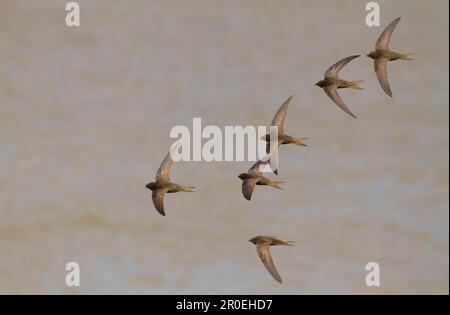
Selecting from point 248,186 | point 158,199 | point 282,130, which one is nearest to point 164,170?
point 158,199

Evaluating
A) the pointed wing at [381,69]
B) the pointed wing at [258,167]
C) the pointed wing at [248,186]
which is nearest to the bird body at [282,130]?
the pointed wing at [258,167]

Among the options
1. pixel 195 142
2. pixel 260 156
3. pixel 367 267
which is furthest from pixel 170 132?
pixel 367 267

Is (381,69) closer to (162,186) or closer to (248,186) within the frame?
(248,186)

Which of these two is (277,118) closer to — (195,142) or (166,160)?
(166,160)

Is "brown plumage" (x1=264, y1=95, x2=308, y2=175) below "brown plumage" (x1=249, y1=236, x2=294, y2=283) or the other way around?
the other way around

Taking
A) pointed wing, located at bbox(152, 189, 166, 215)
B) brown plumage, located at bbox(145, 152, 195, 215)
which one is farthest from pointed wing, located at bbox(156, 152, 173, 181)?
pointed wing, located at bbox(152, 189, 166, 215)

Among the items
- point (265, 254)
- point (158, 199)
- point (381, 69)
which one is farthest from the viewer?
point (381, 69)

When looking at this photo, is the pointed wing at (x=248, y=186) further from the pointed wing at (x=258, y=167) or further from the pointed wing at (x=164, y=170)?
the pointed wing at (x=164, y=170)

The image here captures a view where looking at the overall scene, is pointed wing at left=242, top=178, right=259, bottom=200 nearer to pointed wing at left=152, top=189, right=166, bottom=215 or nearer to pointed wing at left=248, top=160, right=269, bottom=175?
pointed wing at left=248, top=160, right=269, bottom=175
